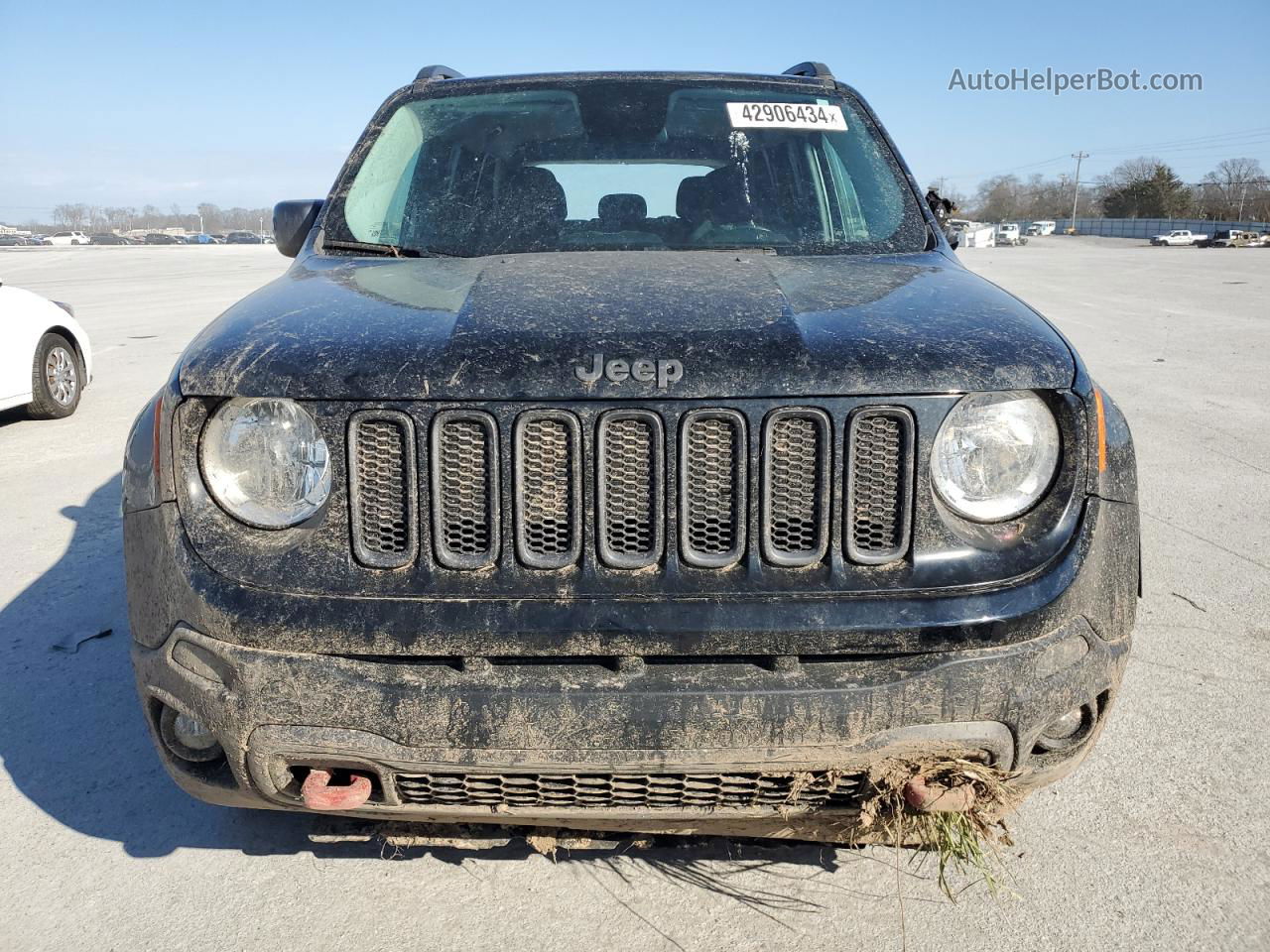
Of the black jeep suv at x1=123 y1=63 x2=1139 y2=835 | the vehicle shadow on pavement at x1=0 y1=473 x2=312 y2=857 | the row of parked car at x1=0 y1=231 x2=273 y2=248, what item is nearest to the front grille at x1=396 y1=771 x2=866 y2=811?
the black jeep suv at x1=123 y1=63 x2=1139 y2=835

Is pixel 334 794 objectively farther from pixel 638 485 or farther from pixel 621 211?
pixel 621 211

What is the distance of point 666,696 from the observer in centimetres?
199

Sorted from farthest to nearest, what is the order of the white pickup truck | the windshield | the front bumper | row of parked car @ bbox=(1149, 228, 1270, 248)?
the white pickup truck, row of parked car @ bbox=(1149, 228, 1270, 248), the windshield, the front bumper

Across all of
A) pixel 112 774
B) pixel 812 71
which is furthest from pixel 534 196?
pixel 112 774

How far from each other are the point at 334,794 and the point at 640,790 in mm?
613

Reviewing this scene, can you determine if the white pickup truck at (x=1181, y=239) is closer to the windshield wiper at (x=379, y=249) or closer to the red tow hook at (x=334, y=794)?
the windshield wiper at (x=379, y=249)

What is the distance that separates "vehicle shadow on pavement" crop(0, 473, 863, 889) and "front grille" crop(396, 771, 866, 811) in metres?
0.53

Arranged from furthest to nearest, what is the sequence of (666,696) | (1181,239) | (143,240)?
(143,240) → (1181,239) → (666,696)

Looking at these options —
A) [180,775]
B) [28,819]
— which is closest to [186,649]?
[180,775]

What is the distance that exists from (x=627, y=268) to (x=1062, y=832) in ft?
6.12

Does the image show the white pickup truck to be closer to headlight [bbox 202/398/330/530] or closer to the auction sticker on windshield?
the auction sticker on windshield

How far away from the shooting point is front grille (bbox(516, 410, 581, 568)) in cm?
208

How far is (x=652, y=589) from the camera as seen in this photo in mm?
2068

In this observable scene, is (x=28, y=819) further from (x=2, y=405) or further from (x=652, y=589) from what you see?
(x=2, y=405)
